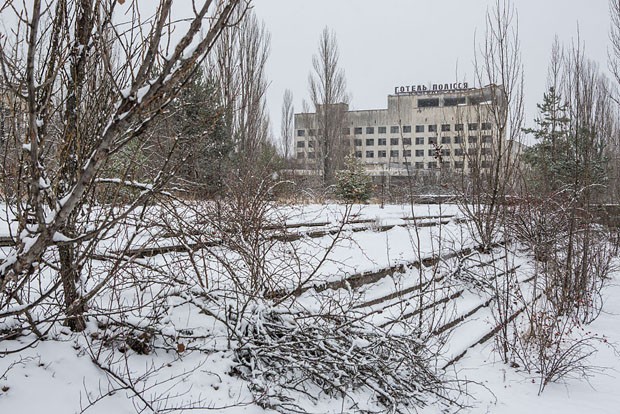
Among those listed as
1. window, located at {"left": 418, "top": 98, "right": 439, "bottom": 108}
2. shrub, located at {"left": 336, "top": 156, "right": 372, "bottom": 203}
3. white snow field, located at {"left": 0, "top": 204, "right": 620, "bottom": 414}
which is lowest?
white snow field, located at {"left": 0, "top": 204, "right": 620, "bottom": 414}

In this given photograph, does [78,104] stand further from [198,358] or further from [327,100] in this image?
[327,100]

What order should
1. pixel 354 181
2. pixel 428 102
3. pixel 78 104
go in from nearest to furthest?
pixel 78 104
pixel 354 181
pixel 428 102

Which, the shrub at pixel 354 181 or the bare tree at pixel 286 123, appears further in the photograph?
the bare tree at pixel 286 123

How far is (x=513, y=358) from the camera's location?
5715mm

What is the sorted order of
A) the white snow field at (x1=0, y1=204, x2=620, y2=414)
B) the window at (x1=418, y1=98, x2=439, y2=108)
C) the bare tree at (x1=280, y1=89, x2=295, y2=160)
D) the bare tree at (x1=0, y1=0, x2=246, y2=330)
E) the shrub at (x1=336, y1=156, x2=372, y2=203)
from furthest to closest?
1. the window at (x1=418, y1=98, x2=439, y2=108)
2. the bare tree at (x1=280, y1=89, x2=295, y2=160)
3. the shrub at (x1=336, y1=156, x2=372, y2=203)
4. the white snow field at (x1=0, y1=204, x2=620, y2=414)
5. the bare tree at (x1=0, y1=0, x2=246, y2=330)

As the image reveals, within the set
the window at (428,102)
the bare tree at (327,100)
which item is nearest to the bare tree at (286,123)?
the bare tree at (327,100)

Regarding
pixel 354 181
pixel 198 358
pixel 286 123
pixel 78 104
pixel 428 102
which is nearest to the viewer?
pixel 78 104

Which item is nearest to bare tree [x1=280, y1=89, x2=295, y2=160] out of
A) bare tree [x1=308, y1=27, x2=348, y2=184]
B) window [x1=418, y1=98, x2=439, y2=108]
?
bare tree [x1=308, y1=27, x2=348, y2=184]

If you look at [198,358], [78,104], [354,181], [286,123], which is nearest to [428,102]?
[286,123]

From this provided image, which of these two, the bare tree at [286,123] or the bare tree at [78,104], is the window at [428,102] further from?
the bare tree at [78,104]

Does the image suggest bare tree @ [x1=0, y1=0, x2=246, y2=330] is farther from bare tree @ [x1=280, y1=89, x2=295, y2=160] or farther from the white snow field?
bare tree @ [x1=280, y1=89, x2=295, y2=160]

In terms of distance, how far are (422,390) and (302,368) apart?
52.4 inches

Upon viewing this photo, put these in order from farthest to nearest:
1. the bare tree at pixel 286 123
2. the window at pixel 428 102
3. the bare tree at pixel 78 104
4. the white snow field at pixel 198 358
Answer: the window at pixel 428 102
the bare tree at pixel 286 123
the white snow field at pixel 198 358
the bare tree at pixel 78 104

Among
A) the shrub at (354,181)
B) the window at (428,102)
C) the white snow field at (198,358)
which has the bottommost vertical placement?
the white snow field at (198,358)
